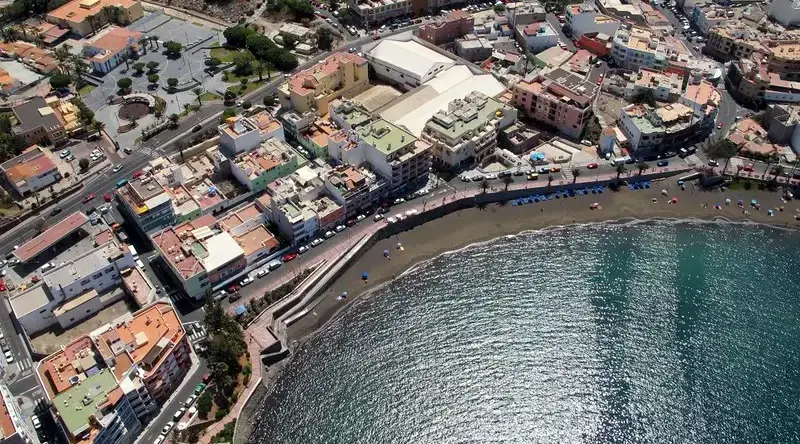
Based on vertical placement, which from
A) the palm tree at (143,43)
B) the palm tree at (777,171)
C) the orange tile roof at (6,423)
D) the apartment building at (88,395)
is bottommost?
the palm tree at (777,171)

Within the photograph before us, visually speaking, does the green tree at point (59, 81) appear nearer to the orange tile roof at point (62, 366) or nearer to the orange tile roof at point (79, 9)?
the orange tile roof at point (79, 9)

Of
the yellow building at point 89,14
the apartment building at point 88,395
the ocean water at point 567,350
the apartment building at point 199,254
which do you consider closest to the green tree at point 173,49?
the yellow building at point 89,14

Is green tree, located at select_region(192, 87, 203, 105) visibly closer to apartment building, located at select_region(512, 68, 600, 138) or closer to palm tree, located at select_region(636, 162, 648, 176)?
apartment building, located at select_region(512, 68, 600, 138)

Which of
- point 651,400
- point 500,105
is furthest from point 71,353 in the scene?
point 500,105

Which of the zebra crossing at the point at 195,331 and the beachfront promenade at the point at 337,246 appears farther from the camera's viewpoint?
the zebra crossing at the point at 195,331

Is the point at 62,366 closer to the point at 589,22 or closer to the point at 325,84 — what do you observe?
the point at 325,84

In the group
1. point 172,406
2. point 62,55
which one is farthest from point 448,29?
point 172,406

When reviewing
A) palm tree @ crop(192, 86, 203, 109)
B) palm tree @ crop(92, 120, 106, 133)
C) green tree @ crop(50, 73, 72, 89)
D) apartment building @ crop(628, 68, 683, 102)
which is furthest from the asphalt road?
apartment building @ crop(628, 68, 683, 102)
